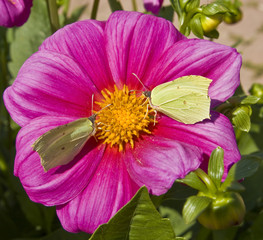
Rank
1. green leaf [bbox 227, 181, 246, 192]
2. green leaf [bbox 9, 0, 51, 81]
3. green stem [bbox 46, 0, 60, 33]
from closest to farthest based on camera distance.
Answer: green leaf [bbox 227, 181, 246, 192] < green stem [bbox 46, 0, 60, 33] < green leaf [bbox 9, 0, 51, 81]

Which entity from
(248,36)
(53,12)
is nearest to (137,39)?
(53,12)

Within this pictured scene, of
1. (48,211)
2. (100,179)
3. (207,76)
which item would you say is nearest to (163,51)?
(207,76)

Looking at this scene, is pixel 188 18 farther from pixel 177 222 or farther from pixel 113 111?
pixel 177 222

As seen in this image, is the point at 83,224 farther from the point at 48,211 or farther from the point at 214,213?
the point at 48,211

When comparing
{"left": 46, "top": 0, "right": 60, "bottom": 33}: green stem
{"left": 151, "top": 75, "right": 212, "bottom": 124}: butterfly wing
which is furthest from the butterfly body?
{"left": 46, "top": 0, "right": 60, "bottom": 33}: green stem

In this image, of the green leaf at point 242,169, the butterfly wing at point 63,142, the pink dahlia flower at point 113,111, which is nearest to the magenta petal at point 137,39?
the pink dahlia flower at point 113,111

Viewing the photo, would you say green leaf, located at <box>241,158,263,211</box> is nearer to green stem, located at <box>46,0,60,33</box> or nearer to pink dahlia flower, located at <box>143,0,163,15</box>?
pink dahlia flower, located at <box>143,0,163,15</box>
